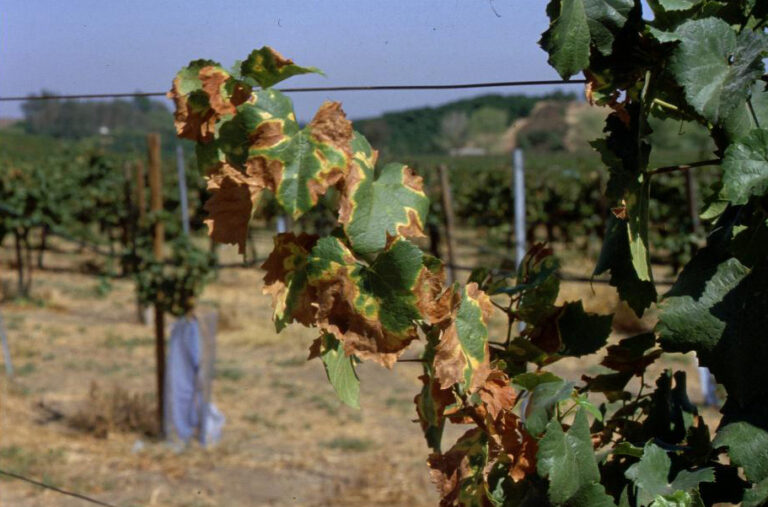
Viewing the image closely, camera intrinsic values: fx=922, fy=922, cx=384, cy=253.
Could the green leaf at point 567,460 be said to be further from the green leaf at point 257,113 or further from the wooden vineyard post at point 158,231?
the wooden vineyard post at point 158,231

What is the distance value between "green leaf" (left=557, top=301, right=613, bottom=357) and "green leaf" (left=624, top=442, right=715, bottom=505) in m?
0.24

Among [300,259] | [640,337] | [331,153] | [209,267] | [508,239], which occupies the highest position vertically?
[331,153]

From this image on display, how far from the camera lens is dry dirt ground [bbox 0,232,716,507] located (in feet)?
18.6

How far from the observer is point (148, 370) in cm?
933

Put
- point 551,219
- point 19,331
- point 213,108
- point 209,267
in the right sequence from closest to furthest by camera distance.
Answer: point 213,108
point 209,267
point 19,331
point 551,219

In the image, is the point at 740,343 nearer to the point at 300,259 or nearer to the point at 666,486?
the point at 666,486

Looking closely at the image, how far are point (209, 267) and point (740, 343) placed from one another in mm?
6391

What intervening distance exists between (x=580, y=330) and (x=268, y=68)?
1.93 feet

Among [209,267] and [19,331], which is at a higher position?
[209,267]

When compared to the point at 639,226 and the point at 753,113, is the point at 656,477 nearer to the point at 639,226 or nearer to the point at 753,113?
the point at 639,226

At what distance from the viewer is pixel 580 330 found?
1.34m

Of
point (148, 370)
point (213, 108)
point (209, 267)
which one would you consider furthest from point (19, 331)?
point (213, 108)

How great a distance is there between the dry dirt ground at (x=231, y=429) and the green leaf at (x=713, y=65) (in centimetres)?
217

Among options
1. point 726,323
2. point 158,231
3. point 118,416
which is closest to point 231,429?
point 118,416
